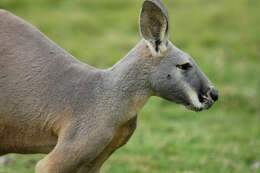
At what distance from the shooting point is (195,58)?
12.0 metres

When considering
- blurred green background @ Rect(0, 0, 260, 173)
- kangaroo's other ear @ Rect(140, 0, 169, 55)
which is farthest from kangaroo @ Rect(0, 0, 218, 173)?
blurred green background @ Rect(0, 0, 260, 173)

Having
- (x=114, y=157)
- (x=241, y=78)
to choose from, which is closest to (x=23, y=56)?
(x=114, y=157)

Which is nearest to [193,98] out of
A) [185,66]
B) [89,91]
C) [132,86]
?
[185,66]

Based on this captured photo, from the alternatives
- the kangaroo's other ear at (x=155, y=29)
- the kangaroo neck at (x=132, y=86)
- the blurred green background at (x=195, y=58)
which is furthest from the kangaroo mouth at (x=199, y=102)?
the blurred green background at (x=195, y=58)

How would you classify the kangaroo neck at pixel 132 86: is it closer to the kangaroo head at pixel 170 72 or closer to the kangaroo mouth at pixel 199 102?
the kangaroo head at pixel 170 72

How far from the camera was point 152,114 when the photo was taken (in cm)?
959

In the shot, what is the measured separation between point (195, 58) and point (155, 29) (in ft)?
24.2

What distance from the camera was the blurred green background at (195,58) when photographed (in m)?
7.66

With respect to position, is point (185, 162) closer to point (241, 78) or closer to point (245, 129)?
point (245, 129)

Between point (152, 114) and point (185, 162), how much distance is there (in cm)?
210

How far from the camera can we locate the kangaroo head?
15.4ft

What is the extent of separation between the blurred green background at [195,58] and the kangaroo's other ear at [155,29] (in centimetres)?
278

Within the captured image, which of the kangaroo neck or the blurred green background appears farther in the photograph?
the blurred green background

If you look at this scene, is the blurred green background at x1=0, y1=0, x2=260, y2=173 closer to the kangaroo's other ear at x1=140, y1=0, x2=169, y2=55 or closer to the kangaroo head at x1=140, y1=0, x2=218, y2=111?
the kangaroo head at x1=140, y1=0, x2=218, y2=111
